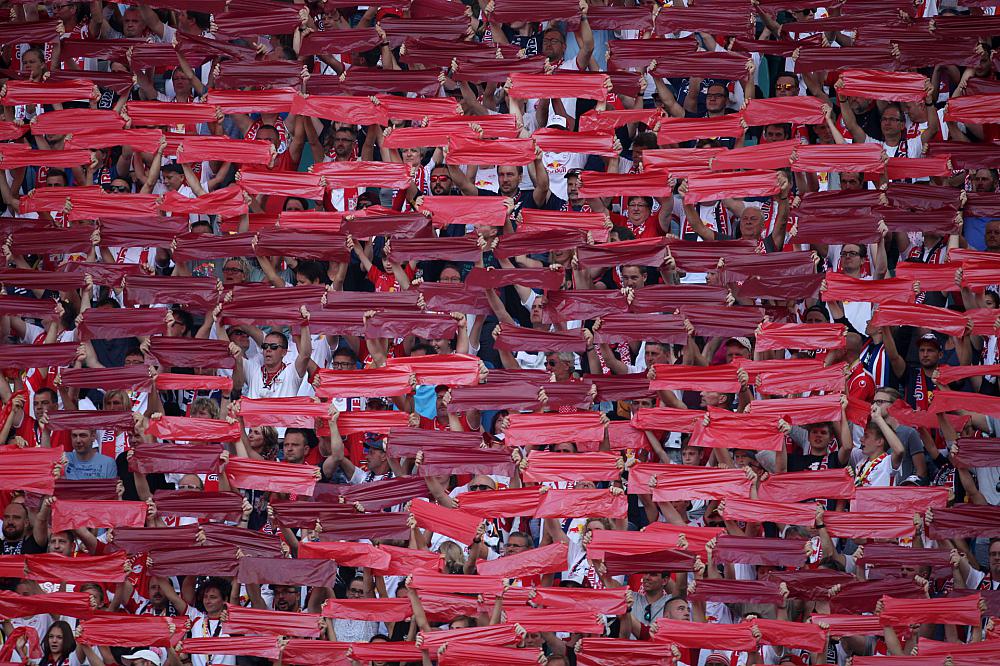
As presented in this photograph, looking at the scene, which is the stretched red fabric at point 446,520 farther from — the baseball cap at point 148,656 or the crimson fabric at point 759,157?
the crimson fabric at point 759,157

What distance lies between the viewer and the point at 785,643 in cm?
667

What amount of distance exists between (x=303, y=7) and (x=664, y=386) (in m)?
2.84

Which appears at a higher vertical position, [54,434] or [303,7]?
[303,7]

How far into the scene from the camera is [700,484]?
6.88 m

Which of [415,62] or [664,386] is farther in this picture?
[415,62]

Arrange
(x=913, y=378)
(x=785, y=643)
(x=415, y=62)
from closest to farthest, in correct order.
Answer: (x=785, y=643) → (x=913, y=378) → (x=415, y=62)

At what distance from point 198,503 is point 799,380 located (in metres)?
3.04

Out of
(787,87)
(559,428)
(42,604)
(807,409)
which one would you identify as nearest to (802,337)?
(807,409)

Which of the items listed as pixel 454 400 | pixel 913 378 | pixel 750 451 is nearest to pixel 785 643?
pixel 750 451

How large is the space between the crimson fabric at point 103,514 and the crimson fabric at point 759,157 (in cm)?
343

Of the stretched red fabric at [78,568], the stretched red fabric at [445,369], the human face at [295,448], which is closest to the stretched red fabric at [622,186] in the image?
the stretched red fabric at [445,369]

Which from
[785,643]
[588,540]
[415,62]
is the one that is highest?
[415,62]

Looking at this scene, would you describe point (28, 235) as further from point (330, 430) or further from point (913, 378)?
point (913, 378)

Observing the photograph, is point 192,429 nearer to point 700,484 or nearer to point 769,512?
point 700,484
